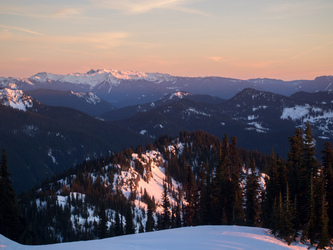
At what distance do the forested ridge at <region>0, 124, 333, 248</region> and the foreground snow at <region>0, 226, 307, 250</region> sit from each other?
2600 mm

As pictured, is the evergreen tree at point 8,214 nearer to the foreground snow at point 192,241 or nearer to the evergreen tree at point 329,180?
the foreground snow at point 192,241

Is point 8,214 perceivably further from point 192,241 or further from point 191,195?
point 191,195

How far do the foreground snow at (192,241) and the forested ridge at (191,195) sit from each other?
260cm

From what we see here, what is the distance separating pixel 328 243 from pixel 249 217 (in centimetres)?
2443

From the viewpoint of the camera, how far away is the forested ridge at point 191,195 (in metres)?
38.2

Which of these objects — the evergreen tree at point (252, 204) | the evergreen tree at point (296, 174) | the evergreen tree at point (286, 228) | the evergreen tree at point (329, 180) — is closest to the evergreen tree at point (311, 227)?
the evergreen tree at point (286, 228)

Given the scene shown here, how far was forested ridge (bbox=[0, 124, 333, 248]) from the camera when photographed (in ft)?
125

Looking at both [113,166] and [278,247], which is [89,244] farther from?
[113,166]

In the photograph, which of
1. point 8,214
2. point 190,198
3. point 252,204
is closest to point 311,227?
point 252,204

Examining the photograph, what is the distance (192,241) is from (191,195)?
111ft

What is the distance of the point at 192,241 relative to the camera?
3328 centimetres

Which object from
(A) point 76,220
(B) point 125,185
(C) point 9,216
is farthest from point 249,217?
(B) point 125,185

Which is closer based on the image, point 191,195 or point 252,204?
point 252,204

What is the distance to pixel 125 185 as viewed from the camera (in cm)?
12662
